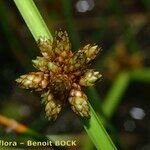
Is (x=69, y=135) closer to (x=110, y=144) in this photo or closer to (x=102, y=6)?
(x=102, y=6)

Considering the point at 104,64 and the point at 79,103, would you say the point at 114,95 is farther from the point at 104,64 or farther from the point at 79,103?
the point at 79,103

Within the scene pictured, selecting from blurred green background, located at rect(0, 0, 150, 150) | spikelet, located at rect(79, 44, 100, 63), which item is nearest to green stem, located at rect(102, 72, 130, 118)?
blurred green background, located at rect(0, 0, 150, 150)

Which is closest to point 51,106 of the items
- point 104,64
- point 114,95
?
point 114,95

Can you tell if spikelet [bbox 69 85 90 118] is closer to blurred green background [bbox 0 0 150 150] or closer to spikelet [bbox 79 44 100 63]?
spikelet [bbox 79 44 100 63]

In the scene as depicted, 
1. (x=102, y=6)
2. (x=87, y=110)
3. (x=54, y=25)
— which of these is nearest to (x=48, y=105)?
(x=87, y=110)

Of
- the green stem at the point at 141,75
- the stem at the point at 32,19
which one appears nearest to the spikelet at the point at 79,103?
the stem at the point at 32,19

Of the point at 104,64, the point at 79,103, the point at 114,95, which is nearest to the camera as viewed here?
the point at 79,103

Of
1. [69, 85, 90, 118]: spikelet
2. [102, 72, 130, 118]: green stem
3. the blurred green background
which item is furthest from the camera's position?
the blurred green background
